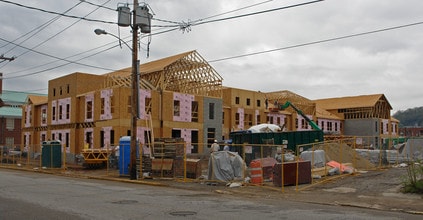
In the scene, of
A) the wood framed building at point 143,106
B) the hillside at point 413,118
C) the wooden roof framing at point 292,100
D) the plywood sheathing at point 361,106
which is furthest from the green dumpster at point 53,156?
the hillside at point 413,118

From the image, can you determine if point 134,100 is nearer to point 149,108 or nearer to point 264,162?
point 264,162

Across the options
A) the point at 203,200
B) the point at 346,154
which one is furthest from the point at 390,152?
the point at 203,200

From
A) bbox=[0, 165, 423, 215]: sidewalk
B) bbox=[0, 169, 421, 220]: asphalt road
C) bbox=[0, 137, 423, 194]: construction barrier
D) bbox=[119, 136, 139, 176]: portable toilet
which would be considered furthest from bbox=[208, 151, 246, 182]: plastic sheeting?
bbox=[119, 136, 139, 176]: portable toilet

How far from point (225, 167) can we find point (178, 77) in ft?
80.4

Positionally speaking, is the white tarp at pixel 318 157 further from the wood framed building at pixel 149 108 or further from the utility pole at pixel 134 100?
the wood framed building at pixel 149 108

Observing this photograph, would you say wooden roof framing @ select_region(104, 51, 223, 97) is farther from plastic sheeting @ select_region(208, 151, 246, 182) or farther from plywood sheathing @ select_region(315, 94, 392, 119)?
plywood sheathing @ select_region(315, 94, 392, 119)

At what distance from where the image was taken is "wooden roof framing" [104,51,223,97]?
139ft

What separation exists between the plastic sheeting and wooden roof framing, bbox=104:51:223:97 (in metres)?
21.0

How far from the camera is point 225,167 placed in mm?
21281

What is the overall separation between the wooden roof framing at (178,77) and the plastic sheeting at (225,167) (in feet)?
69.0

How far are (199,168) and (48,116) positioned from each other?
1204 inches

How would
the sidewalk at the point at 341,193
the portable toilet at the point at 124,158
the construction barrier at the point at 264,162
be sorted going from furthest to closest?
1. the portable toilet at the point at 124,158
2. the construction barrier at the point at 264,162
3. the sidewalk at the point at 341,193

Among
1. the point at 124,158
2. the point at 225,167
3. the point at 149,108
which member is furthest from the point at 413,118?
the point at 225,167

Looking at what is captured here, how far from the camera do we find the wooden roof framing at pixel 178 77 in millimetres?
42497
